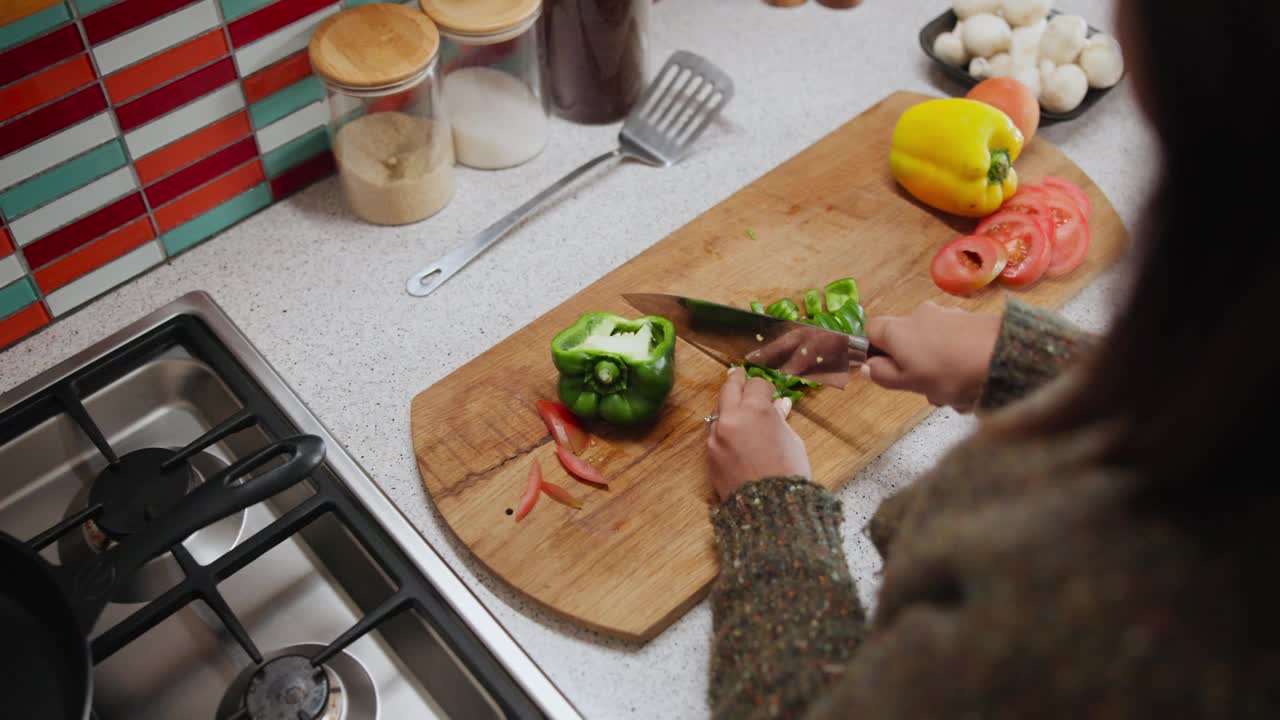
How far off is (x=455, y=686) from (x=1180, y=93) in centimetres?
65

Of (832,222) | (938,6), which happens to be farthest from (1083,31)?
(832,222)

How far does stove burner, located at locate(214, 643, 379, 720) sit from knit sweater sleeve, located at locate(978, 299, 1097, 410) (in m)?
0.53

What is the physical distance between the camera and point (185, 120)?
109 centimetres

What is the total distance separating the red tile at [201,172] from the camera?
43.9 inches

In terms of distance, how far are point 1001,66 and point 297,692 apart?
109cm

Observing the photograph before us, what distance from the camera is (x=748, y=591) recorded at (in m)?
0.80

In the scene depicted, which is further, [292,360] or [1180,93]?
[292,360]

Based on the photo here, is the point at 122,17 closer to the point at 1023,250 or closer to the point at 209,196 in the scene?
the point at 209,196

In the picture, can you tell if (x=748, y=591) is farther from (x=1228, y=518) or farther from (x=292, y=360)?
(x=292, y=360)

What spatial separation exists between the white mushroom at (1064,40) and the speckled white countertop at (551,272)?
0.29 ft

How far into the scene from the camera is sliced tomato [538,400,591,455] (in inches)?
39.0

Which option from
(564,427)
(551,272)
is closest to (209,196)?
(551,272)

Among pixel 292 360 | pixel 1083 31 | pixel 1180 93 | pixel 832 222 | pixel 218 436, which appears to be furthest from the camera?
pixel 1083 31

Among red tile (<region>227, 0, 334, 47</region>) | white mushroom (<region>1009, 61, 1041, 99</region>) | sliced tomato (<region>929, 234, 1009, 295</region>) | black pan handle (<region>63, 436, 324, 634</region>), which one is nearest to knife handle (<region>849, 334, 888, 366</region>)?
sliced tomato (<region>929, 234, 1009, 295</region>)
